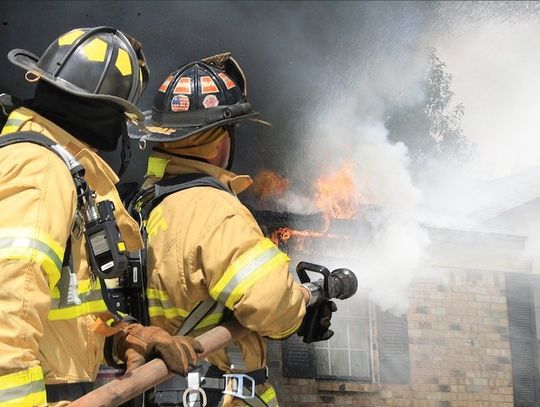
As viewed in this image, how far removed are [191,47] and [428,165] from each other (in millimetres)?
4333

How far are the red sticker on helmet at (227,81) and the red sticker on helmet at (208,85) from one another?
0.06 metres

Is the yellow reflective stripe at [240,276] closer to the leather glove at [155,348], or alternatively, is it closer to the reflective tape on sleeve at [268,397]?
the leather glove at [155,348]

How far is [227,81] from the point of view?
3551 millimetres

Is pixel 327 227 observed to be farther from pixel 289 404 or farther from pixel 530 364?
pixel 530 364

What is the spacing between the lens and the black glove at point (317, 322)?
3445 mm

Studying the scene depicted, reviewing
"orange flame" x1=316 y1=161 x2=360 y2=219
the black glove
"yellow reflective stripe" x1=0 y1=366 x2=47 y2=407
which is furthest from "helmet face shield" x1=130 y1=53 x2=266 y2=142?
"orange flame" x1=316 y1=161 x2=360 y2=219

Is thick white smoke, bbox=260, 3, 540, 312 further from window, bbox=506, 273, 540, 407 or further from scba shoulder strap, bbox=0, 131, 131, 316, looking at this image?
scba shoulder strap, bbox=0, 131, 131, 316

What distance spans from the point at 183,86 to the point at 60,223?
1615 millimetres

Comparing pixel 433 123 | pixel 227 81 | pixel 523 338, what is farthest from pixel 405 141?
pixel 227 81

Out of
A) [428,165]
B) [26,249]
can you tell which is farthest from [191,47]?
[26,249]

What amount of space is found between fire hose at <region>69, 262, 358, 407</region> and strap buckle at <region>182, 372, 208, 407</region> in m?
0.22

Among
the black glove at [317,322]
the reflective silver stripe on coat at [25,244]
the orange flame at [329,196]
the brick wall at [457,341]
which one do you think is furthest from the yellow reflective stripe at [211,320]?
the brick wall at [457,341]

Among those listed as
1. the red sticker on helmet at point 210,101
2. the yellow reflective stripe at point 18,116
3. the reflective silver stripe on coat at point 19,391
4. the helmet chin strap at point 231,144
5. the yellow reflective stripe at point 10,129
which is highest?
the red sticker on helmet at point 210,101

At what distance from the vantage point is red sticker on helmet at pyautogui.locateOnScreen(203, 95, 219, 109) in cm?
341
